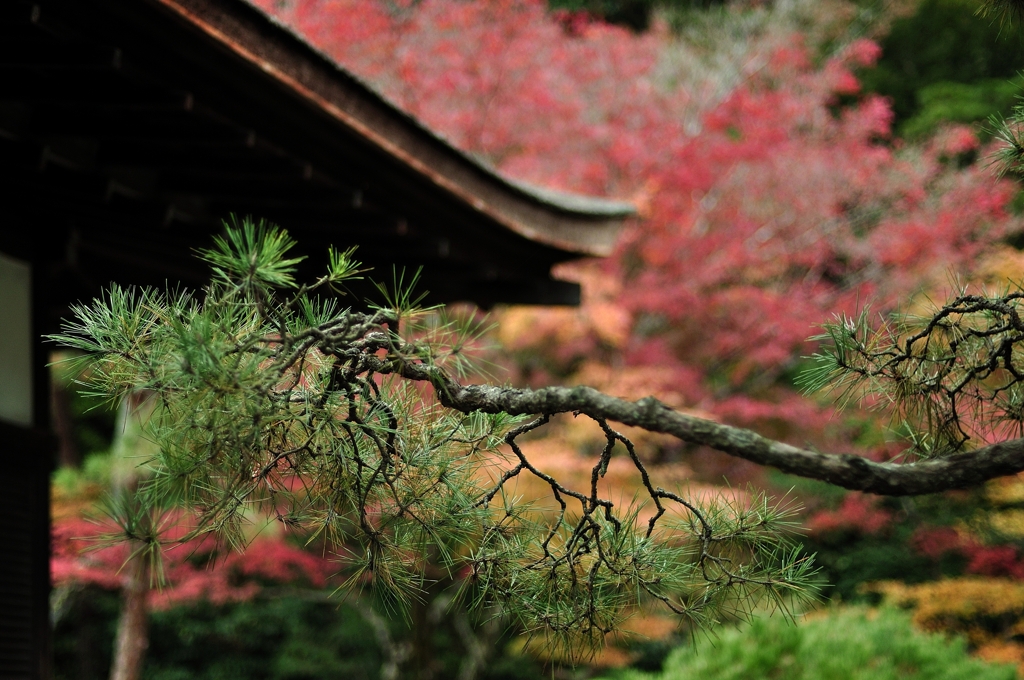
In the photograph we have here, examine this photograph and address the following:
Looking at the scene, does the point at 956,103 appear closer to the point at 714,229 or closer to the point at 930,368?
the point at 714,229

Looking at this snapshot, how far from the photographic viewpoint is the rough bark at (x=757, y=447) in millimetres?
1160

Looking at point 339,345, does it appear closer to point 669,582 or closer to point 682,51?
point 669,582

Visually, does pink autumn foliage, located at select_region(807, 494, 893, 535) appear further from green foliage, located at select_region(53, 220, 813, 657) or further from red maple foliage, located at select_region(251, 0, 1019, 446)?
green foliage, located at select_region(53, 220, 813, 657)

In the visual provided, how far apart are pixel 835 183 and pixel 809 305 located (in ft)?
3.91

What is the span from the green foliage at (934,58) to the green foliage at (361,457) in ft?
31.4

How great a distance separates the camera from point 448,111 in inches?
253

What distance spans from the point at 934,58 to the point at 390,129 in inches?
412

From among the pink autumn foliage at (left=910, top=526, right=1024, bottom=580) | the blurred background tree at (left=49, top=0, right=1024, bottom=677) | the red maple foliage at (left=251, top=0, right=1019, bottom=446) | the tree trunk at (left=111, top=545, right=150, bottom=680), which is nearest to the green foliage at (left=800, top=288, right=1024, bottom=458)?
the blurred background tree at (left=49, top=0, right=1024, bottom=677)

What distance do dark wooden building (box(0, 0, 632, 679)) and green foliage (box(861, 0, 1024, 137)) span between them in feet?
27.7

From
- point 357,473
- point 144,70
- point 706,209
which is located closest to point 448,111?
point 706,209

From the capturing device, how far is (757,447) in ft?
3.84

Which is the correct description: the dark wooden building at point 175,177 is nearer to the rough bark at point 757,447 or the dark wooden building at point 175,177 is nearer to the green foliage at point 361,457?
the green foliage at point 361,457

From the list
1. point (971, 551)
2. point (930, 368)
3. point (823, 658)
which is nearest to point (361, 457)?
point (930, 368)

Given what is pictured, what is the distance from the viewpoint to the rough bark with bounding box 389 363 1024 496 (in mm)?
1160
